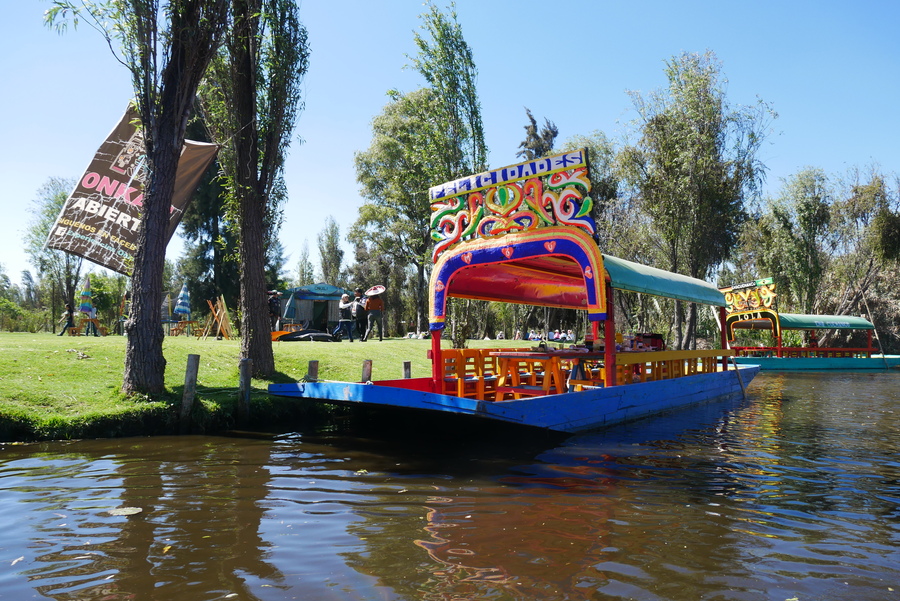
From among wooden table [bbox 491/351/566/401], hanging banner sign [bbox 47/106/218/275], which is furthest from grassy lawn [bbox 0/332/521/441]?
wooden table [bbox 491/351/566/401]

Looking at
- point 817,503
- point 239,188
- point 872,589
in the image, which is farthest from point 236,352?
point 872,589

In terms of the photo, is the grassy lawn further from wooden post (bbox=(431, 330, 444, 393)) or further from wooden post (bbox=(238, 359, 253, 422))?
wooden post (bbox=(431, 330, 444, 393))

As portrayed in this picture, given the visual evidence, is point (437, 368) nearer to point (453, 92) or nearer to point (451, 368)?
point (451, 368)

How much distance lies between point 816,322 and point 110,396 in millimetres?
28600

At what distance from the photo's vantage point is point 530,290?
12.7 metres

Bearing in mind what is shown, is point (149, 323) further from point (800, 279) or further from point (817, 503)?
point (800, 279)

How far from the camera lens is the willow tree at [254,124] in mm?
12164

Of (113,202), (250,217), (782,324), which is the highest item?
(113,202)

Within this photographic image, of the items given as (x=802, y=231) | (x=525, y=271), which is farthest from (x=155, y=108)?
(x=802, y=231)

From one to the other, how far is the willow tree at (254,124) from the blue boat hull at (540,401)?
3778 mm

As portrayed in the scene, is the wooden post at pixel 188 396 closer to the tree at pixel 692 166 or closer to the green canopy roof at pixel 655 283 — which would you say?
the green canopy roof at pixel 655 283

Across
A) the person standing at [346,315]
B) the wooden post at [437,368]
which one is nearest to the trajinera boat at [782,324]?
the person standing at [346,315]

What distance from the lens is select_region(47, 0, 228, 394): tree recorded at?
9812 millimetres

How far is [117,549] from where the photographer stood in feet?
14.8
